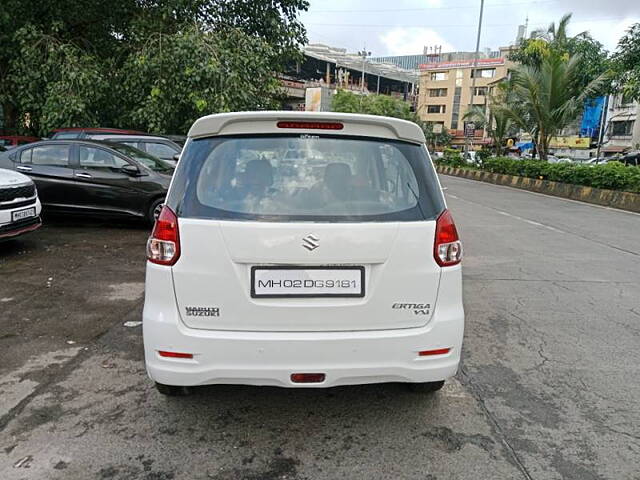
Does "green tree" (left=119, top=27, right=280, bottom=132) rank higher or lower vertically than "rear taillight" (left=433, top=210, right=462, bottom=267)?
higher

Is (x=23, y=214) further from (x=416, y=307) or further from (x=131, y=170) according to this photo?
(x=416, y=307)

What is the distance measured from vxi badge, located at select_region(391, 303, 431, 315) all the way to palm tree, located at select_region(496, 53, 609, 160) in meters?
19.9

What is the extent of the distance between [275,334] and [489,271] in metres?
4.93

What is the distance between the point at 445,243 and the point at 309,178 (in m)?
0.80

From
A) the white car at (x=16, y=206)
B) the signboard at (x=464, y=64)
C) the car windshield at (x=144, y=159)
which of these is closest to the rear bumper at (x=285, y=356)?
the white car at (x=16, y=206)

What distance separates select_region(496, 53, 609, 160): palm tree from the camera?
19766 mm

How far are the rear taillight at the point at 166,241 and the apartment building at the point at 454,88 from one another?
75719mm

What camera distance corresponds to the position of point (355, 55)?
98.6 metres

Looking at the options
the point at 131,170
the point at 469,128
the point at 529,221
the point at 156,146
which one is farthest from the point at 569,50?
the point at 131,170

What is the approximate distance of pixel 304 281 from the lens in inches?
103

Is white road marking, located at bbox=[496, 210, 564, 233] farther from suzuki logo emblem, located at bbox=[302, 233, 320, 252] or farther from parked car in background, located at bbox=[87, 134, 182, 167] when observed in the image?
suzuki logo emblem, located at bbox=[302, 233, 320, 252]

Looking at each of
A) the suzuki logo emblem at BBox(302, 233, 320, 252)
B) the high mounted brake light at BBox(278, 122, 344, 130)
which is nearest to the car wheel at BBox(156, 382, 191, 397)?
the suzuki logo emblem at BBox(302, 233, 320, 252)

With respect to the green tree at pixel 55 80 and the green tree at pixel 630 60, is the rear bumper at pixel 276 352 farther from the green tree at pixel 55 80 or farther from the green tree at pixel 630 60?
the green tree at pixel 630 60

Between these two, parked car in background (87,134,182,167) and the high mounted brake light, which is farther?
parked car in background (87,134,182,167)
